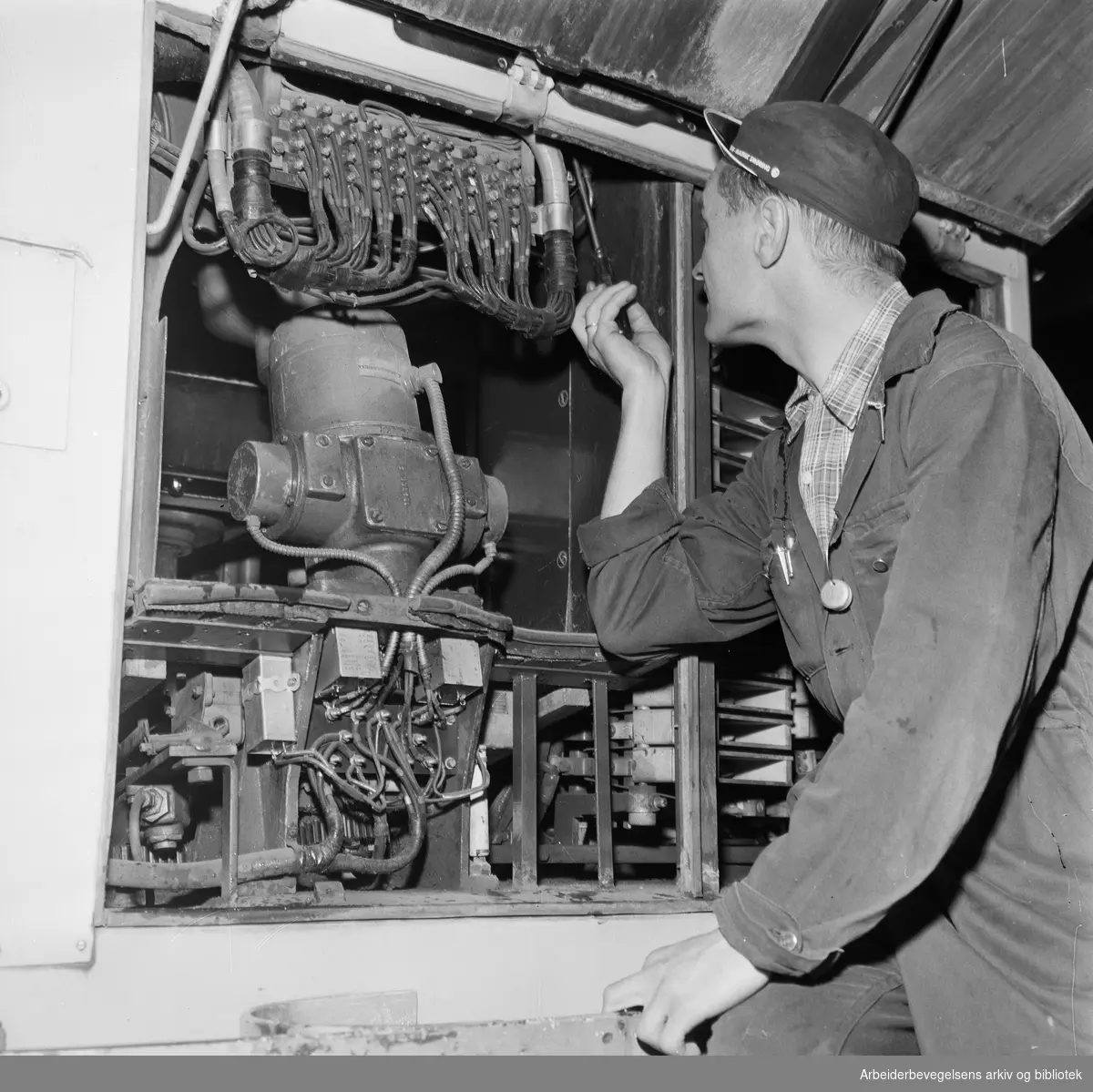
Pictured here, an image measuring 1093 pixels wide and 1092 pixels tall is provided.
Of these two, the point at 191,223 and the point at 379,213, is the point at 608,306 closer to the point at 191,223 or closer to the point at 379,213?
the point at 379,213

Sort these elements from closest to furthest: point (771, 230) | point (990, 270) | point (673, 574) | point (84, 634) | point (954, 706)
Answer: point (954, 706), point (84, 634), point (771, 230), point (673, 574), point (990, 270)

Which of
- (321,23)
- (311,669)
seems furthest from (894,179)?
(311,669)

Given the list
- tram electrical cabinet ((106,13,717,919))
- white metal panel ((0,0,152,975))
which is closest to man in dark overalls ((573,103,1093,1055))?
tram electrical cabinet ((106,13,717,919))

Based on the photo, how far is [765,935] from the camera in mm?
1096

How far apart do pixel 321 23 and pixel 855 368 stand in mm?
819

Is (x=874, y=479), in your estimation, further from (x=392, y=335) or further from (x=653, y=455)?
(x=392, y=335)

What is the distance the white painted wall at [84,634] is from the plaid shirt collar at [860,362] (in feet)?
2.45

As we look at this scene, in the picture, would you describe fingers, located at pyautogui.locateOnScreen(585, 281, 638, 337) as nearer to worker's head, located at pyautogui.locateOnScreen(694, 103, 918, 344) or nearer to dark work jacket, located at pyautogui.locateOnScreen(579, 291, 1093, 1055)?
worker's head, located at pyautogui.locateOnScreen(694, 103, 918, 344)

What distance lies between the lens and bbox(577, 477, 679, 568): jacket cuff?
5.63 ft

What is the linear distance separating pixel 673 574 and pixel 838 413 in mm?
339

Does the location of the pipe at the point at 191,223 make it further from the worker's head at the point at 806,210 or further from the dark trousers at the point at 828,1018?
the dark trousers at the point at 828,1018

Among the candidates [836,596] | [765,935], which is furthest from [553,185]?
[765,935]

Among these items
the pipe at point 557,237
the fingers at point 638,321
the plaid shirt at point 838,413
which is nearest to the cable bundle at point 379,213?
the pipe at point 557,237

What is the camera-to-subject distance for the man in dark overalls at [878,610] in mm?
1095
